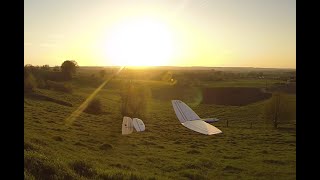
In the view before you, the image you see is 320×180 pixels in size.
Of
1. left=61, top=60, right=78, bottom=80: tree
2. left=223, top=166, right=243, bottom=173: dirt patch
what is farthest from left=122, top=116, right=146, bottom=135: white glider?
left=61, top=60, right=78, bottom=80: tree

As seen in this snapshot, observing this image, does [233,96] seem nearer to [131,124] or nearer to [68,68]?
[68,68]

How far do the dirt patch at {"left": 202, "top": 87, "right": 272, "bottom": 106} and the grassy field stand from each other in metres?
22.9

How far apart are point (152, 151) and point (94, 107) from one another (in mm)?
25410

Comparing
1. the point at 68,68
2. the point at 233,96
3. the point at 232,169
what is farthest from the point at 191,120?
the point at 68,68

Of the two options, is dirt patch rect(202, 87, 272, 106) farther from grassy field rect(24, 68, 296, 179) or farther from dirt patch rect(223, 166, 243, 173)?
dirt patch rect(223, 166, 243, 173)

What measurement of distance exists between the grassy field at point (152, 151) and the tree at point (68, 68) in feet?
118

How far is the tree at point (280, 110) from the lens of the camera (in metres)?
41.2

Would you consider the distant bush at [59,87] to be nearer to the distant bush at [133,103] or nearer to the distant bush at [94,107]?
the distant bush at [94,107]

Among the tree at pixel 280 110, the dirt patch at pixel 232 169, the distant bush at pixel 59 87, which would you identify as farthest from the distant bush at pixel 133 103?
the dirt patch at pixel 232 169

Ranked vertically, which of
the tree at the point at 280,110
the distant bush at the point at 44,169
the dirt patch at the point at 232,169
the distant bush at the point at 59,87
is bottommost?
the dirt patch at the point at 232,169

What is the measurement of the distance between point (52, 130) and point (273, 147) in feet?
59.5

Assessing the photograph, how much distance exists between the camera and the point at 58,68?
79.2 m

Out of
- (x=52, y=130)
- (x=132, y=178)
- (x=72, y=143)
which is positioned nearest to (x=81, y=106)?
(x=52, y=130)
